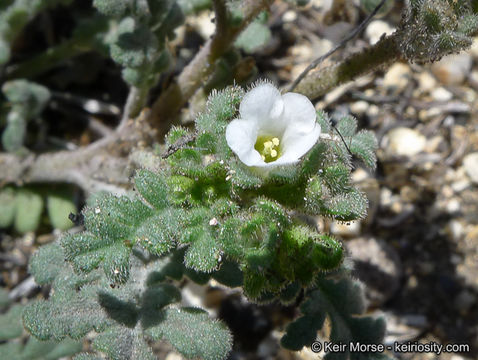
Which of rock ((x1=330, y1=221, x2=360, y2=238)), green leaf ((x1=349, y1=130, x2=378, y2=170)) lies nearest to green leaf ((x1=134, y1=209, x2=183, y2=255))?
green leaf ((x1=349, y1=130, x2=378, y2=170))

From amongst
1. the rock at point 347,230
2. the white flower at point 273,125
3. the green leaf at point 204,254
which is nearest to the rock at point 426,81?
the rock at point 347,230

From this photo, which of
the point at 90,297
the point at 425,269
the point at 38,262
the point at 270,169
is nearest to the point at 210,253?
the point at 270,169

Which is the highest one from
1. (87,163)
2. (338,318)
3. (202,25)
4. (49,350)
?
(202,25)

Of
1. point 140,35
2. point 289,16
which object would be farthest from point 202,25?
point 140,35

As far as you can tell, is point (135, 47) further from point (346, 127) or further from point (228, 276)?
point (228, 276)

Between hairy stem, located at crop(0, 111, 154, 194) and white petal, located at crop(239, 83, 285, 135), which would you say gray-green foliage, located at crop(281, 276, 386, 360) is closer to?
white petal, located at crop(239, 83, 285, 135)

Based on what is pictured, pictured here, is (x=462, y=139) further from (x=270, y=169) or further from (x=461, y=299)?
(x=270, y=169)
